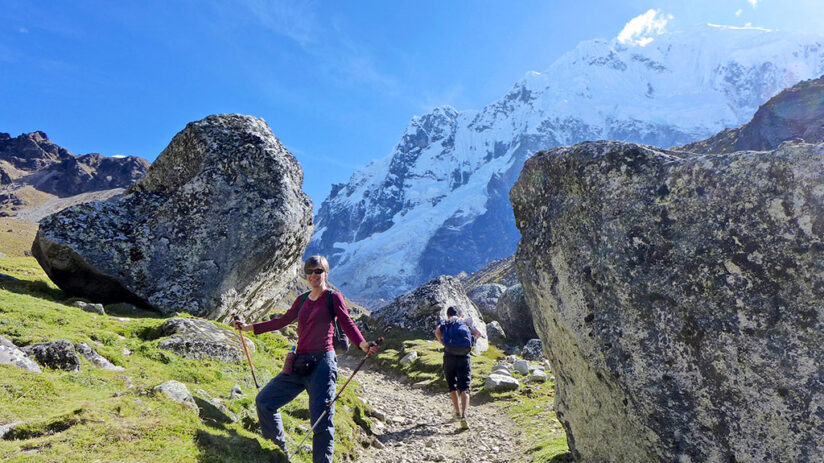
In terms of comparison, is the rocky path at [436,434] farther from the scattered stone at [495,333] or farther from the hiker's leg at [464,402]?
the scattered stone at [495,333]

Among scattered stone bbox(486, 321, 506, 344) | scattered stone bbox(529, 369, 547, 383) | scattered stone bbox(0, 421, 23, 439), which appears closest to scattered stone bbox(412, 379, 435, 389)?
scattered stone bbox(529, 369, 547, 383)

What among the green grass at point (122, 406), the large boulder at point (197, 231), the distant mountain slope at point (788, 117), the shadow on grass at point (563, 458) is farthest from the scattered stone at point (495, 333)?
the distant mountain slope at point (788, 117)

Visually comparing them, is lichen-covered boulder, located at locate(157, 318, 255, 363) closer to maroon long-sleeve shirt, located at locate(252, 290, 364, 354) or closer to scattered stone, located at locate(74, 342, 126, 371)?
scattered stone, located at locate(74, 342, 126, 371)

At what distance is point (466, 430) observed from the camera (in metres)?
14.1

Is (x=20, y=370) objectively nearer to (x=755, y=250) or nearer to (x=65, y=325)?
(x=65, y=325)

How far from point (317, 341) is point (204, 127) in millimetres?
15683

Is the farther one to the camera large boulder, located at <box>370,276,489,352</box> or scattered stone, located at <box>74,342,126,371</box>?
large boulder, located at <box>370,276,489,352</box>

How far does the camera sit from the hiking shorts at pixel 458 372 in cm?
1473

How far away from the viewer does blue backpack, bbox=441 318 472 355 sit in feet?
48.7

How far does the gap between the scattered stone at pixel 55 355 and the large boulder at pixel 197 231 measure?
8.50 metres

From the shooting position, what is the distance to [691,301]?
688cm

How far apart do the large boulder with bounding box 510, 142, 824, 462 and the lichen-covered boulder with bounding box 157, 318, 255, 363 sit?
893 centimetres

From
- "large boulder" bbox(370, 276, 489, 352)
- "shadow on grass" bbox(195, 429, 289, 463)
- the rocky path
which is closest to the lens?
"shadow on grass" bbox(195, 429, 289, 463)

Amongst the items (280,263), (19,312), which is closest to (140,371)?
(19,312)
